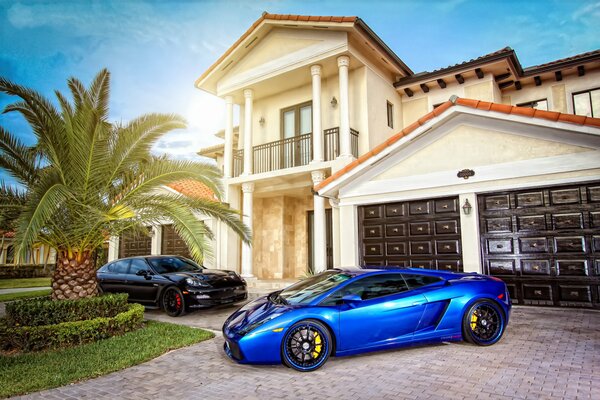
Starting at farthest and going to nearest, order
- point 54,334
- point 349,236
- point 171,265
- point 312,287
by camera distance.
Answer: point 349,236 → point 171,265 → point 54,334 → point 312,287

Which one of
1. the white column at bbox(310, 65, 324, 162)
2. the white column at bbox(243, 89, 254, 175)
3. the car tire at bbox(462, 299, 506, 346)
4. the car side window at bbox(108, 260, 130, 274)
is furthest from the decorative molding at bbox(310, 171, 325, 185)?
the car tire at bbox(462, 299, 506, 346)

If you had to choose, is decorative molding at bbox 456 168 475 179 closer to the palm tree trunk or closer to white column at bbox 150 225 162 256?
the palm tree trunk

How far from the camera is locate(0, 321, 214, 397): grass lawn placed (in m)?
4.74

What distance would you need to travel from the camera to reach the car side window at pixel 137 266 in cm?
1012

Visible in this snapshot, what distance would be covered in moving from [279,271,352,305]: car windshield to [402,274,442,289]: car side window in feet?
2.72

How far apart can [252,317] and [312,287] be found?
990mm

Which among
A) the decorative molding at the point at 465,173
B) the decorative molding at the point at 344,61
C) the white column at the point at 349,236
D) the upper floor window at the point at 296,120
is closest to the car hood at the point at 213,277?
the white column at the point at 349,236

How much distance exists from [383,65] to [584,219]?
28.3 feet

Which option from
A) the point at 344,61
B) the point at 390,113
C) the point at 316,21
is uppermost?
the point at 316,21

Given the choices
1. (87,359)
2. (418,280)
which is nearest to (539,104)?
(418,280)

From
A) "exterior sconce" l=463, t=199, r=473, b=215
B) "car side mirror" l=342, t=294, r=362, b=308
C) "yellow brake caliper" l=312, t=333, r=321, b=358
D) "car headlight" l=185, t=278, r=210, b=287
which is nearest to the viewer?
"yellow brake caliper" l=312, t=333, r=321, b=358

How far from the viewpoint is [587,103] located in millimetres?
12547

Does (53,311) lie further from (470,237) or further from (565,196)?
(565,196)

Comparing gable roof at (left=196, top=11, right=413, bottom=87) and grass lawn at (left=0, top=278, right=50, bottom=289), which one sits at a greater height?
gable roof at (left=196, top=11, right=413, bottom=87)
